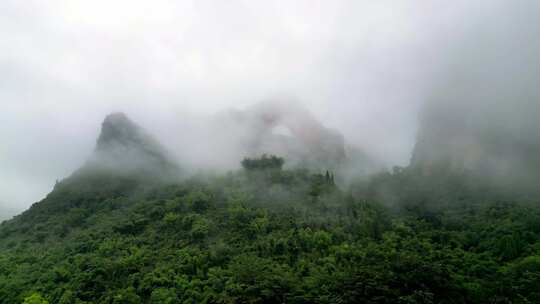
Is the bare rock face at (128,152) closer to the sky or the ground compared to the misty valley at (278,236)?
closer to the sky

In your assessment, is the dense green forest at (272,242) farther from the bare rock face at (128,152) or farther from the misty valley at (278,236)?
the bare rock face at (128,152)

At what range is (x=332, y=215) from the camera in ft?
170

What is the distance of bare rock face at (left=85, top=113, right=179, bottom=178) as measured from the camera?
71.1 m

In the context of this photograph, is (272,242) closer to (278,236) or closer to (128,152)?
(278,236)

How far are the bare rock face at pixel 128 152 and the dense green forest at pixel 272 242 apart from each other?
462 centimetres

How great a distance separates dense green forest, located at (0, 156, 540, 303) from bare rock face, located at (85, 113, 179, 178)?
462 centimetres

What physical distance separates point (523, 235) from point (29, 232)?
171 ft

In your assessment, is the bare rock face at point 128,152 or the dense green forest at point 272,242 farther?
the bare rock face at point 128,152

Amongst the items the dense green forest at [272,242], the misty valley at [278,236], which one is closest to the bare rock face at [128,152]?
the misty valley at [278,236]

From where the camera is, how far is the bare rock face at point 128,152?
233ft

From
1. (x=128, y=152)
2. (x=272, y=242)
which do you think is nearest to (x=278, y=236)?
(x=272, y=242)

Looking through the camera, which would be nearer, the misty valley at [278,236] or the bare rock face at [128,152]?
the misty valley at [278,236]

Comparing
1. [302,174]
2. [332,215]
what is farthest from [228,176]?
[332,215]

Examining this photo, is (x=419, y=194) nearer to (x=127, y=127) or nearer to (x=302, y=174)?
(x=302, y=174)
